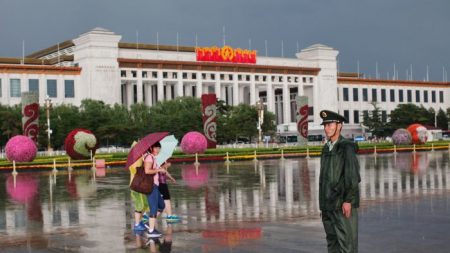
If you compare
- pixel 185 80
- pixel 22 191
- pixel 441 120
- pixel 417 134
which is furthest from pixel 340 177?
pixel 441 120

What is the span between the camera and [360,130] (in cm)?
9450

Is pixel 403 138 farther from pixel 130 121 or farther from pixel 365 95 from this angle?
pixel 365 95

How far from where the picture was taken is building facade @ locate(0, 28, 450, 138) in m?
74.9

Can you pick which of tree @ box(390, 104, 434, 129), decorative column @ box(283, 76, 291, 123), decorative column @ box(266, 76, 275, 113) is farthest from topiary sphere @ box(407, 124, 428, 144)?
decorative column @ box(283, 76, 291, 123)

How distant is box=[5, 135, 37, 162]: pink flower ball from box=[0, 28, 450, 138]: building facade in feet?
132

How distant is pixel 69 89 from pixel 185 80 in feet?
49.6

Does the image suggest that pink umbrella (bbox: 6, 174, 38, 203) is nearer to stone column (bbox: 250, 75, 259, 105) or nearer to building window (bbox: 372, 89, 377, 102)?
stone column (bbox: 250, 75, 259, 105)

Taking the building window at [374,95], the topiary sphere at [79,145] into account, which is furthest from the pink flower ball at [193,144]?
the building window at [374,95]

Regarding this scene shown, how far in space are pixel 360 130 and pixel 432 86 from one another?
71.9ft

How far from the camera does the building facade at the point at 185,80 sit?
246ft

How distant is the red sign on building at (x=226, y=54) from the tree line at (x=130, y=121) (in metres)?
12.2

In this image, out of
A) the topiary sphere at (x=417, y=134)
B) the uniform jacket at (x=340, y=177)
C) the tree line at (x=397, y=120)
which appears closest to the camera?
the uniform jacket at (x=340, y=177)

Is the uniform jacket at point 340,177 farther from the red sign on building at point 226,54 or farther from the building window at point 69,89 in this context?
the red sign on building at point 226,54

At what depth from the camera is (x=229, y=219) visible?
12.3m
